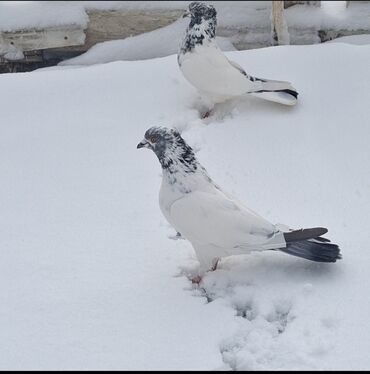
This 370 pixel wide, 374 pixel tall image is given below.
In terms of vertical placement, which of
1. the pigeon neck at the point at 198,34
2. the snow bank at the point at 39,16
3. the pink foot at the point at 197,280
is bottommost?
the pink foot at the point at 197,280

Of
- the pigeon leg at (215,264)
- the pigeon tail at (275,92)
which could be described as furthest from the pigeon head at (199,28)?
the pigeon leg at (215,264)

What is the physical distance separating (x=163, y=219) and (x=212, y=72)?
1182 mm

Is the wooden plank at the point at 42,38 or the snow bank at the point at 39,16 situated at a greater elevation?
the snow bank at the point at 39,16

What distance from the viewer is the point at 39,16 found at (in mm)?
5977

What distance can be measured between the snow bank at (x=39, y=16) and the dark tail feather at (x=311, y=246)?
140 inches

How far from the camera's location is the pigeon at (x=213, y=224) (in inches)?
120

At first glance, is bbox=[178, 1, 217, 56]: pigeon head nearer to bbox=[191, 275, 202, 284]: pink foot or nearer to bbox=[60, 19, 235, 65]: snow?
bbox=[60, 19, 235, 65]: snow

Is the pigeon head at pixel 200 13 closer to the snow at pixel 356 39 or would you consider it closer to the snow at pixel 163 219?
the snow at pixel 163 219

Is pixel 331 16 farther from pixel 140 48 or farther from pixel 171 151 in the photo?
pixel 171 151

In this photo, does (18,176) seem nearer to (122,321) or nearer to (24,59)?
(122,321)

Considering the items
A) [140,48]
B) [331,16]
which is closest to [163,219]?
[140,48]

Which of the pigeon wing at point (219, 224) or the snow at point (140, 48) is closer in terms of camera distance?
the pigeon wing at point (219, 224)

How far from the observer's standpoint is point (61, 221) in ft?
12.1

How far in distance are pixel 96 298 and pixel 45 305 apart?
0.21 m
